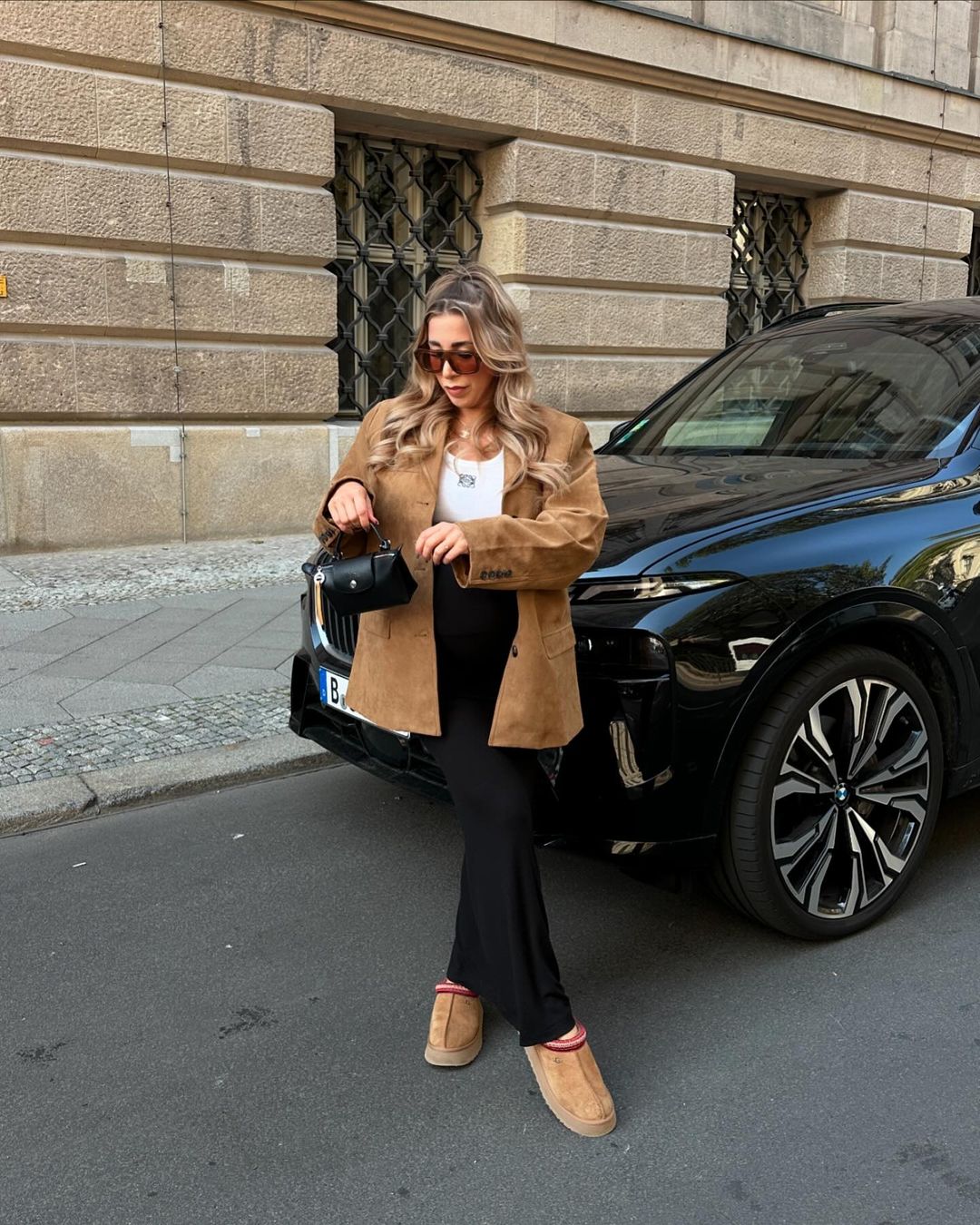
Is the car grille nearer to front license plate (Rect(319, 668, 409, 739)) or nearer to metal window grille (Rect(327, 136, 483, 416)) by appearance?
front license plate (Rect(319, 668, 409, 739))

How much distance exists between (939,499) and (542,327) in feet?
22.9

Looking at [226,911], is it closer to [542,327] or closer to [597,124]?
[542,327]

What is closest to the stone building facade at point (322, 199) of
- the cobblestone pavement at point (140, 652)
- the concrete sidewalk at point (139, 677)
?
the cobblestone pavement at point (140, 652)

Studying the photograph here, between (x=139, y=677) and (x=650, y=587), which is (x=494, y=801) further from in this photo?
(x=139, y=677)

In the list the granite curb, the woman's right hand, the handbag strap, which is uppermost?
the woman's right hand

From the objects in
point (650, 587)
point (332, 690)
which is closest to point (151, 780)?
point (332, 690)

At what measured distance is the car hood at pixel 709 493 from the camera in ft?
9.57

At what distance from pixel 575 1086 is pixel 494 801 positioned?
629 millimetres

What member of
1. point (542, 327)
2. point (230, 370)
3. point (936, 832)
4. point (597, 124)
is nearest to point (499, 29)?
point (597, 124)

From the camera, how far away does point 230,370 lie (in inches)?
337

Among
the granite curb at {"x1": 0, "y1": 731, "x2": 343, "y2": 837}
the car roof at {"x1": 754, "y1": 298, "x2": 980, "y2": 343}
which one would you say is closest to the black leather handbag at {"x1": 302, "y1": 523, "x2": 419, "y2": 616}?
the granite curb at {"x1": 0, "y1": 731, "x2": 343, "y2": 837}

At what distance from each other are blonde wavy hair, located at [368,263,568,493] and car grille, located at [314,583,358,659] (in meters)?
0.96

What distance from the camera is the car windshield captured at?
3686mm

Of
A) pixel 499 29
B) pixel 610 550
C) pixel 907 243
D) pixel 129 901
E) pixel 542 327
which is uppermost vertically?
pixel 499 29
